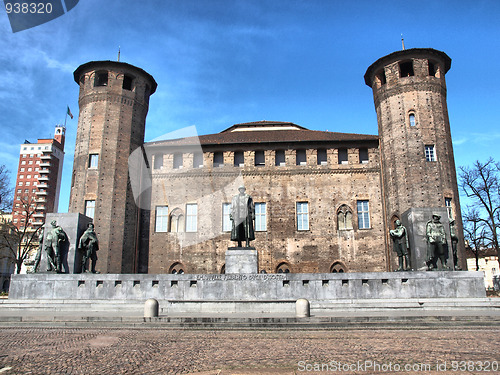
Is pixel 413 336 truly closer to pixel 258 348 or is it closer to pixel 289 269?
pixel 258 348

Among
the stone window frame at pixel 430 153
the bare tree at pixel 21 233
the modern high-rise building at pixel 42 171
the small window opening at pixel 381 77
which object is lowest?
the bare tree at pixel 21 233

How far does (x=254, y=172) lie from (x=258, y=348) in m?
24.0

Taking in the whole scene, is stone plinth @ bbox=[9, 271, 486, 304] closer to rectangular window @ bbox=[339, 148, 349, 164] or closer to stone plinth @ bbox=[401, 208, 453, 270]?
stone plinth @ bbox=[401, 208, 453, 270]

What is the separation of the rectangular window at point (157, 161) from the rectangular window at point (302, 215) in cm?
1104

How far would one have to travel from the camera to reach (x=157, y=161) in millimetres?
32250

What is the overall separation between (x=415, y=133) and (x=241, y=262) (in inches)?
714

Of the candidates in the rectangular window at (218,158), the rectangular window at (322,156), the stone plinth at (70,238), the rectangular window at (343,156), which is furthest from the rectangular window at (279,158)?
the stone plinth at (70,238)

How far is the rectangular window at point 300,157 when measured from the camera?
31.2 meters

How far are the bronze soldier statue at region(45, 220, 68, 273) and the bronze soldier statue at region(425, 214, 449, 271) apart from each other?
49.6 feet

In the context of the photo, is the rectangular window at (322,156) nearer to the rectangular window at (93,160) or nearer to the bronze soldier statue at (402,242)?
the bronze soldier statue at (402,242)

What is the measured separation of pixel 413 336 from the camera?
8523 mm

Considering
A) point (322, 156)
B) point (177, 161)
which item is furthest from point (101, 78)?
point (322, 156)

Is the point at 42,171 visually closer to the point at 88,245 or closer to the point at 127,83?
the point at 127,83

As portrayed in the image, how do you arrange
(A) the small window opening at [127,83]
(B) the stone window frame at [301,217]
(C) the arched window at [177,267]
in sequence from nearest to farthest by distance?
(B) the stone window frame at [301,217] → (C) the arched window at [177,267] → (A) the small window opening at [127,83]
